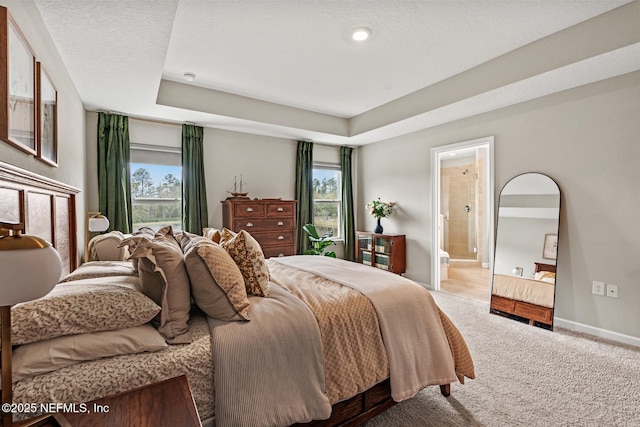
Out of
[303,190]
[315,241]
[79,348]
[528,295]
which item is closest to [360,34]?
[79,348]

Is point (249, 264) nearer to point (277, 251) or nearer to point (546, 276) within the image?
point (277, 251)

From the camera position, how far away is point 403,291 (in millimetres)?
1983

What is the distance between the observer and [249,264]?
1.84 meters

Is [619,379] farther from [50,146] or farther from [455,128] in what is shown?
[50,146]

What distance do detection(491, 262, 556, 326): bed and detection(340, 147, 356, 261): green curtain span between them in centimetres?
259

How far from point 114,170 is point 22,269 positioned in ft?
11.8

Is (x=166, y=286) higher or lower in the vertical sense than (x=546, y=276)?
higher

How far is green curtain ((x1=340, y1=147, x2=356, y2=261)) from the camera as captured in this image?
5785 millimetres

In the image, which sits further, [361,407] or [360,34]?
[360,34]

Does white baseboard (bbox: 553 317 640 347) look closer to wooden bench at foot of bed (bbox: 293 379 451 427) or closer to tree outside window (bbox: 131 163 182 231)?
wooden bench at foot of bed (bbox: 293 379 451 427)

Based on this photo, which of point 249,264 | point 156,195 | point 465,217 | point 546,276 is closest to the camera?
point 249,264

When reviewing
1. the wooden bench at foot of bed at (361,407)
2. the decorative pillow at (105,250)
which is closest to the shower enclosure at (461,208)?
the wooden bench at foot of bed at (361,407)

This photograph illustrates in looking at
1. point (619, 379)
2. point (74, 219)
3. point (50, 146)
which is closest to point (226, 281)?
point (50, 146)

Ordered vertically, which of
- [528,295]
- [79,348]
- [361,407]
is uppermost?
[79,348]
